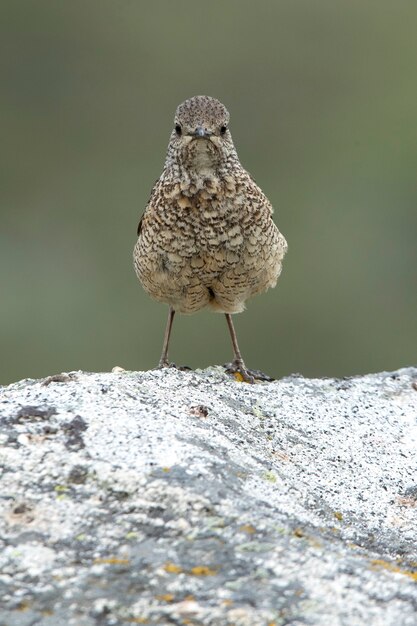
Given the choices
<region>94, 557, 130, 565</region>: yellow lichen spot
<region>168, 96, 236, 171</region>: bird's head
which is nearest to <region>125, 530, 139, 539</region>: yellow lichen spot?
<region>94, 557, 130, 565</region>: yellow lichen spot

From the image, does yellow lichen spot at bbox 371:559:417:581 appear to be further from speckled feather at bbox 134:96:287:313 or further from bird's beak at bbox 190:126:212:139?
bird's beak at bbox 190:126:212:139

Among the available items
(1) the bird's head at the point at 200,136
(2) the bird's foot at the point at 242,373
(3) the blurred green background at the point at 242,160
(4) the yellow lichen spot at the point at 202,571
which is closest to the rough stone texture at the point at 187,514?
(4) the yellow lichen spot at the point at 202,571

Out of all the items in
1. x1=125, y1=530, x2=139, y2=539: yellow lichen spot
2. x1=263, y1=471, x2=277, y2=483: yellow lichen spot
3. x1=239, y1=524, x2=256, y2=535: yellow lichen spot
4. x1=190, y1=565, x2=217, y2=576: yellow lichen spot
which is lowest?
x1=190, y1=565, x2=217, y2=576: yellow lichen spot

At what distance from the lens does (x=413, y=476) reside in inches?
225

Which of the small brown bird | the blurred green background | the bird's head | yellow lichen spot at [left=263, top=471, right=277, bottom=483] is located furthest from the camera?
the blurred green background

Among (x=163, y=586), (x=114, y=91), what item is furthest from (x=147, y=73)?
(x=163, y=586)

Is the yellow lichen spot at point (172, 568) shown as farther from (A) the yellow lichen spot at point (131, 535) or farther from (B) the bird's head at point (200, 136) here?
(B) the bird's head at point (200, 136)

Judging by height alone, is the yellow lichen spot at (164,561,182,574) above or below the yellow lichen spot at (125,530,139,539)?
below

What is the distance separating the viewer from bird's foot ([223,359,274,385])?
23.7 ft

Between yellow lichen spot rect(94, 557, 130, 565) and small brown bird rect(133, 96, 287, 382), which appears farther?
small brown bird rect(133, 96, 287, 382)

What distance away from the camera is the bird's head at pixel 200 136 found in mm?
7254

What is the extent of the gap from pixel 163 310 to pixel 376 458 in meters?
13.1

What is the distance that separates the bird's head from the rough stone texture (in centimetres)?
185

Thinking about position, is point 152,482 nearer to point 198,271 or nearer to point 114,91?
point 198,271
